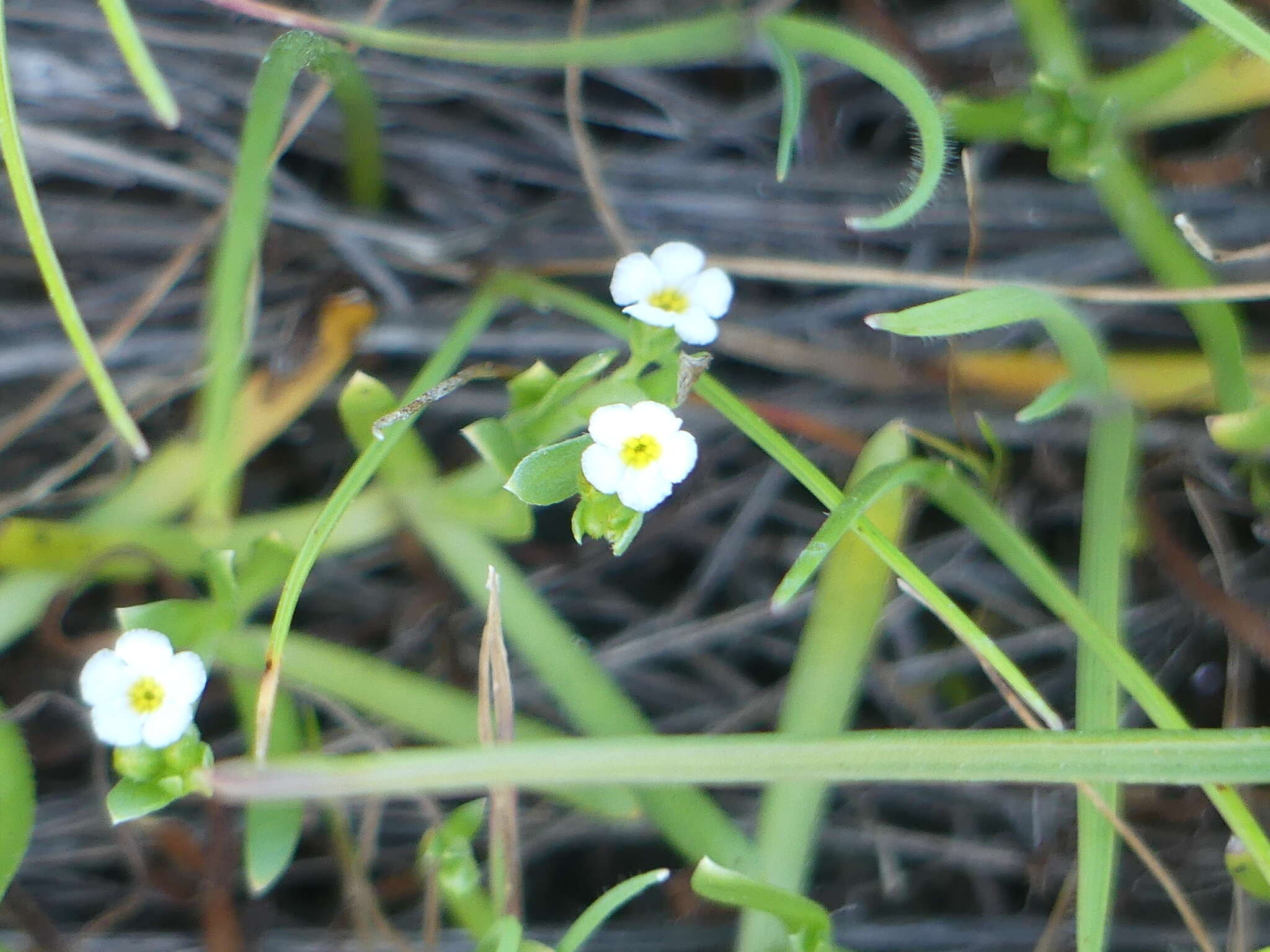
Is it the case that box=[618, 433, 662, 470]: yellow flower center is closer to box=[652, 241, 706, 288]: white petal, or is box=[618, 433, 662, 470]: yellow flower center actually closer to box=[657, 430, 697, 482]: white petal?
box=[657, 430, 697, 482]: white petal

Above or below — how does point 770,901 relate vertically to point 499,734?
below

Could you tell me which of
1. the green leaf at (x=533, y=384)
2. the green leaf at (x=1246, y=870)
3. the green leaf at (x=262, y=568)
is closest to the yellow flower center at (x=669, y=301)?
the green leaf at (x=533, y=384)

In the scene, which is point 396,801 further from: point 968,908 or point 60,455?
point 968,908

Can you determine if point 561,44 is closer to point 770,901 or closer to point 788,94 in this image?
point 788,94

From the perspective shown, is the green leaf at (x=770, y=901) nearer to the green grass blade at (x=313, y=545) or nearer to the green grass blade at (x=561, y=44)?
the green grass blade at (x=313, y=545)

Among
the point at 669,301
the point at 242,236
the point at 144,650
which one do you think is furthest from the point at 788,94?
the point at 144,650

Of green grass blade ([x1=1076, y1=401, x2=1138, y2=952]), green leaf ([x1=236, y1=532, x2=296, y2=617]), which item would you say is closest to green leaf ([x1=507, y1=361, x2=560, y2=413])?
green leaf ([x1=236, y1=532, x2=296, y2=617])

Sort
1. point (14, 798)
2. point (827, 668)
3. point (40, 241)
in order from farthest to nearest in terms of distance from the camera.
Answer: point (827, 668) → point (14, 798) → point (40, 241)
